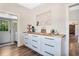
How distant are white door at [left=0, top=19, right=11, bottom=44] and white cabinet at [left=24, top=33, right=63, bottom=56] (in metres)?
0.27

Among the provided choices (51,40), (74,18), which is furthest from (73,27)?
(51,40)

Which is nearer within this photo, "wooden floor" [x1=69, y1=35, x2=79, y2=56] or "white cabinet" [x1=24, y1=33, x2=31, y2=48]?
"wooden floor" [x1=69, y1=35, x2=79, y2=56]

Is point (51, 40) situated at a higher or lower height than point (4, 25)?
lower

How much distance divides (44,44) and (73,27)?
0.48 m

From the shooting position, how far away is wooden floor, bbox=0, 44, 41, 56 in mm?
1239

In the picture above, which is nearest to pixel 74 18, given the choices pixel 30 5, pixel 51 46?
pixel 51 46

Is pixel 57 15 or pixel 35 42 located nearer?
pixel 57 15

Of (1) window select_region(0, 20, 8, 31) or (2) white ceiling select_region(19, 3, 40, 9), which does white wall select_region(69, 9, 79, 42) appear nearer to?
(2) white ceiling select_region(19, 3, 40, 9)

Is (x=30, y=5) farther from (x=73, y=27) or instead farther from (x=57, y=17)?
(x=73, y=27)

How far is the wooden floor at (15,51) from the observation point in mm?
1239

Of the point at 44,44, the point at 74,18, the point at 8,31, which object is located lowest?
the point at 44,44

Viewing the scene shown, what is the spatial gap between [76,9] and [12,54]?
1.13 m

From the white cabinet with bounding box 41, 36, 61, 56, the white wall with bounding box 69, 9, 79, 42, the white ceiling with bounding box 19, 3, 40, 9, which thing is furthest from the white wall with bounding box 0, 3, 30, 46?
the white wall with bounding box 69, 9, 79, 42

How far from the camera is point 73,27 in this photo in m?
1.17
